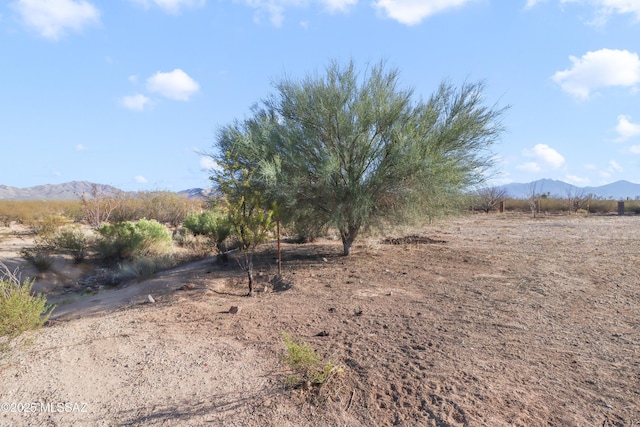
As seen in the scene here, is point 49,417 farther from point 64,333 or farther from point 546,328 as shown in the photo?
point 546,328

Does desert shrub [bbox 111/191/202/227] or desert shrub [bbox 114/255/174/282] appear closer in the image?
desert shrub [bbox 114/255/174/282]

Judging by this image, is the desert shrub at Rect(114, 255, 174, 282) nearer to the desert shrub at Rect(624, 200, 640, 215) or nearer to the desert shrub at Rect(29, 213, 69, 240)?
the desert shrub at Rect(29, 213, 69, 240)

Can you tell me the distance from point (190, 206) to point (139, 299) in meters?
23.8

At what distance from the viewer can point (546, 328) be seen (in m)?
5.69

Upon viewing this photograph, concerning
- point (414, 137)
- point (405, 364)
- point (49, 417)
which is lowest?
point (49, 417)

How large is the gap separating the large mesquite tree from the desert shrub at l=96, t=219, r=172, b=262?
594cm

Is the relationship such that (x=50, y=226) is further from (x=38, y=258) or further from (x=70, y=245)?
(x=38, y=258)

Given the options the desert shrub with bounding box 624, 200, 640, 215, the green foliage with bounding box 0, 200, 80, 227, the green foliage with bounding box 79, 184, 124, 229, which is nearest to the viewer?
the green foliage with bounding box 79, 184, 124, 229

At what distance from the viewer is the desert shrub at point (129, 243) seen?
14992 mm

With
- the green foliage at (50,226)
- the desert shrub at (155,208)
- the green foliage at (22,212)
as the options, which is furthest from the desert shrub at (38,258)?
the desert shrub at (155,208)

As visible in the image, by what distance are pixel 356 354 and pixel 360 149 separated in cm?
630

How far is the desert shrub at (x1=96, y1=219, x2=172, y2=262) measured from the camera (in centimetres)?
1499

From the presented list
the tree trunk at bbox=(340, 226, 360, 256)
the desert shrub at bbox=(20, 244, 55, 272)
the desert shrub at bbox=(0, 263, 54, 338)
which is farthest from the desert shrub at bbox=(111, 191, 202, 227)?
the desert shrub at bbox=(0, 263, 54, 338)

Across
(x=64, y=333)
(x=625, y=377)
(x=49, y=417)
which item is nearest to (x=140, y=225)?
(x=64, y=333)
